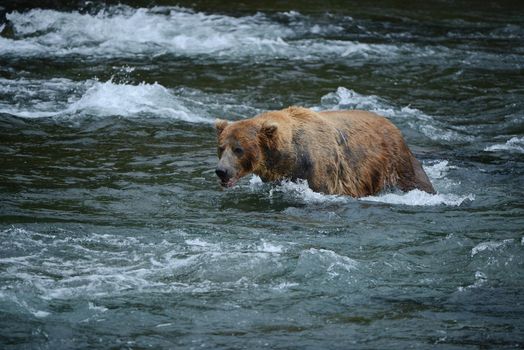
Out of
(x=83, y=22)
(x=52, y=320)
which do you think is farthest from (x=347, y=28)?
(x=52, y=320)

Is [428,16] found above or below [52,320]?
above

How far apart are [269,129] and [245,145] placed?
275mm

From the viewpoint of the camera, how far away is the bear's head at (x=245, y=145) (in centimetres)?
832

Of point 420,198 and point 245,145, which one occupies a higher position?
point 245,145

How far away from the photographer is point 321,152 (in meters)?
8.51

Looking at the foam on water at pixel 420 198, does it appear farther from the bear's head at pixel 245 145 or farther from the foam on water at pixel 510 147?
the foam on water at pixel 510 147

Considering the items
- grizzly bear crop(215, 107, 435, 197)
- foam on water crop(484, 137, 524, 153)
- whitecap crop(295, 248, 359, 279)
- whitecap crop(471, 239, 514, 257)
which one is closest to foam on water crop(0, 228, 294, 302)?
whitecap crop(295, 248, 359, 279)

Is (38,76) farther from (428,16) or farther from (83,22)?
(428,16)

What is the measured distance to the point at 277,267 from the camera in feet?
22.0

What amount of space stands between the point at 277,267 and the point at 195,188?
101 inches

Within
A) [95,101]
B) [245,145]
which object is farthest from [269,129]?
[95,101]

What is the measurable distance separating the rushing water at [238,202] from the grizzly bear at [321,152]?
19 cm

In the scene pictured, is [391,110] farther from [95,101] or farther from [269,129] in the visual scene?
[269,129]

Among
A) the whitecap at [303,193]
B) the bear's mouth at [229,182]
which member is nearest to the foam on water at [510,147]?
the whitecap at [303,193]
